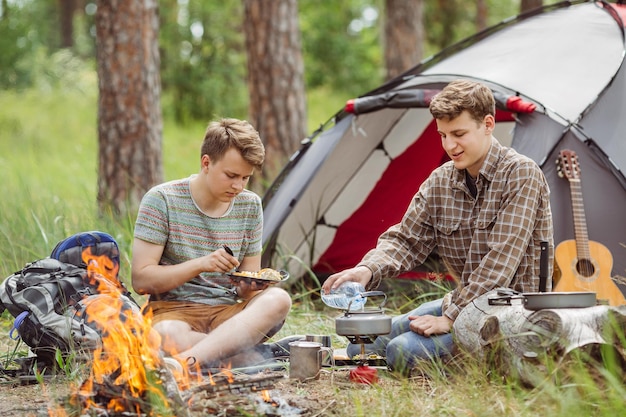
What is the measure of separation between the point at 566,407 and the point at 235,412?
95 centimetres

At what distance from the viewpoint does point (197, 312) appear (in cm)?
337

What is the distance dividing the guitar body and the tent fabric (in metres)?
0.05

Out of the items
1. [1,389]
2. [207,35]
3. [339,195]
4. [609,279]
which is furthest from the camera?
[207,35]

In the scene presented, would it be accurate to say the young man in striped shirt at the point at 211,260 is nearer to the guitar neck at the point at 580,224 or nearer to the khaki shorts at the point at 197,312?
the khaki shorts at the point at 197,312

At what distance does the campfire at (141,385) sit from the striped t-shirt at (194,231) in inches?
16.6

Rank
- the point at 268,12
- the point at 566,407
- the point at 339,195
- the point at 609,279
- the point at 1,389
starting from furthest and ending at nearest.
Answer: the point at 268,12
the point at 339,195
the point at 609,279
the point at 1,389
the point at 566,407

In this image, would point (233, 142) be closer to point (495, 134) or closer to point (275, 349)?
point (275, 349)

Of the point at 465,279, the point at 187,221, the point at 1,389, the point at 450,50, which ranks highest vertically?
the point at 450,50

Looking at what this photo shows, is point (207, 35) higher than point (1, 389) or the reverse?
higher

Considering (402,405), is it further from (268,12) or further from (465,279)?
(268,12)

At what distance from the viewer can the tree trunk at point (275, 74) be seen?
6.67 metres

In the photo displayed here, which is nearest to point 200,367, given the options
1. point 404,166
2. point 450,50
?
point 404,166

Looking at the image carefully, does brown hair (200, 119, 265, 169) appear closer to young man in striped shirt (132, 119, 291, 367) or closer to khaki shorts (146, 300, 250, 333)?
young man in striped shirt (132, 119, 291, 367)

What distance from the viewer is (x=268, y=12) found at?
21.9 feet
